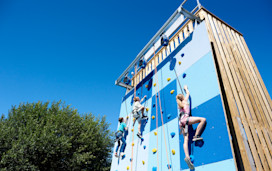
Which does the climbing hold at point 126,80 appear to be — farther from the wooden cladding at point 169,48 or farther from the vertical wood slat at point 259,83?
the vertical wood slat at point 259,83

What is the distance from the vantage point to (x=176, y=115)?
3.80m

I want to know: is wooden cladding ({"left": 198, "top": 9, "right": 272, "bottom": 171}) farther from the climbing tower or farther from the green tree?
the green tree

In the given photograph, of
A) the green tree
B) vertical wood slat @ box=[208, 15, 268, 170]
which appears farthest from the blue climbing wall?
the green tree

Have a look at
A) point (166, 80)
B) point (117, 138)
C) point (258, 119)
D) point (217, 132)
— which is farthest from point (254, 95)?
point (117, 138)

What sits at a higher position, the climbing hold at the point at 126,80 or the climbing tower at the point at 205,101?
the climbing hold at the point at 126,80

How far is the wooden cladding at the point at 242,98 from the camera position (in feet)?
7.97

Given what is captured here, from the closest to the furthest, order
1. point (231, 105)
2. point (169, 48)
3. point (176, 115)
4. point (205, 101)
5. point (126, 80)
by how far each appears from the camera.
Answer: point (231, 105)
point (205, 101)
point (176, 115)
point (169, 48)
point (126, 80)

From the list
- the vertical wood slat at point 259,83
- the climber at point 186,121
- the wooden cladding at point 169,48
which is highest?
the wooden cladding at point 169,48

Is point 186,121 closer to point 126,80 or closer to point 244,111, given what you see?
point 244,111

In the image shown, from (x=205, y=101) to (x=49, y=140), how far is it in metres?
8.27

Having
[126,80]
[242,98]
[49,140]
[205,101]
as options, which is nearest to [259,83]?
[242,98]

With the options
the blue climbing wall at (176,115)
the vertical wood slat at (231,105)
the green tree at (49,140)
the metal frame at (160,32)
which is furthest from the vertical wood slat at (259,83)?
the green tree at (49,140)

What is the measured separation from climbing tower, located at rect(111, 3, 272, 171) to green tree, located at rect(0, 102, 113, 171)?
4.81 metres

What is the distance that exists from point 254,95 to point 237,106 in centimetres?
95
